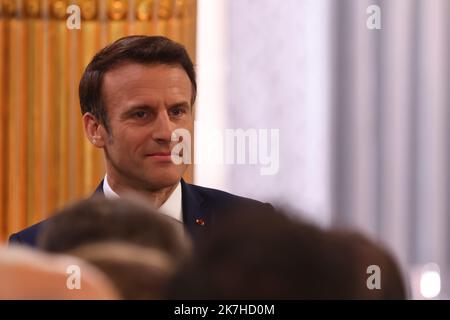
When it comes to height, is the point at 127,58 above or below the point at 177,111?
above

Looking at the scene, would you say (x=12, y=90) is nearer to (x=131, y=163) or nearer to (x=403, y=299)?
(x=131, y=163)

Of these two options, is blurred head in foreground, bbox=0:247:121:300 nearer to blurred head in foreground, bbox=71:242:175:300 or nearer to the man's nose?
blurred head in foreground, bbox=71:242:175:300

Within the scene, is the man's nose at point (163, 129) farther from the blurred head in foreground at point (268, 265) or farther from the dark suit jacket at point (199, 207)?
the blurred head in foreground at point (268, 265)

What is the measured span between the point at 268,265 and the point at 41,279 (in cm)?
13

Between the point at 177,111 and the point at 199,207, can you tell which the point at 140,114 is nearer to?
the point at 177,111

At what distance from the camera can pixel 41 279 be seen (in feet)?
1.62

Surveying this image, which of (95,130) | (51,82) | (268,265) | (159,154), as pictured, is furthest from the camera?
(51,82)

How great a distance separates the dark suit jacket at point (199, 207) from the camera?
156cm

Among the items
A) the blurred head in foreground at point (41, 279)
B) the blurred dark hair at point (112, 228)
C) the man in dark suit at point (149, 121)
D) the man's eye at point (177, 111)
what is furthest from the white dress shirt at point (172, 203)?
the blurred head in foreground at point (41, 279)

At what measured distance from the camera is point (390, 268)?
1.75 feet

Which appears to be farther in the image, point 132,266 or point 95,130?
point 95,130

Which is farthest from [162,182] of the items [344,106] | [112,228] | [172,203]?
[344,106]

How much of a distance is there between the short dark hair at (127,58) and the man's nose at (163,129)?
10cm

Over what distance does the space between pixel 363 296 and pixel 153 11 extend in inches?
101
